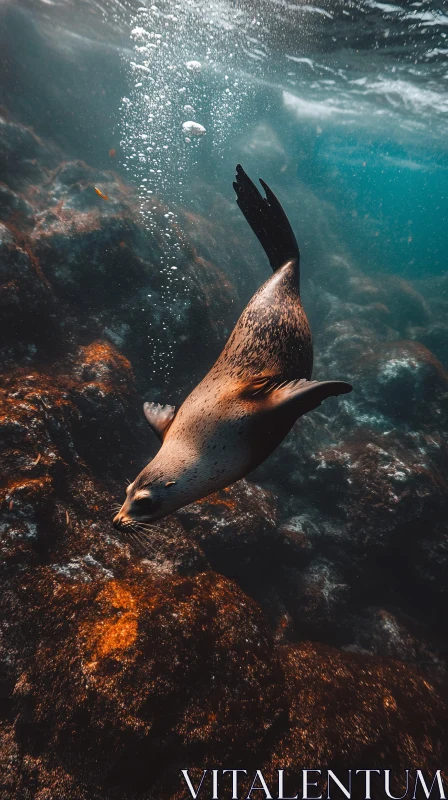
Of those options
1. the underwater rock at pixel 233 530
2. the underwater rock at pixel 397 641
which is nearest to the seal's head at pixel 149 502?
the underwater rock at pixel 233 530

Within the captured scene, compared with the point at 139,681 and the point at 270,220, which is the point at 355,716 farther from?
the point at 270,220

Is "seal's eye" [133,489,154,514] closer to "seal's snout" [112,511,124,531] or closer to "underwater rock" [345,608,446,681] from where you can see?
"seal's snout" [112,511,124,531]

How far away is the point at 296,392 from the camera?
183cm

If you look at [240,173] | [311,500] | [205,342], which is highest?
[240,173]

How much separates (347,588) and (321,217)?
23232mm

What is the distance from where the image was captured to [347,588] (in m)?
6.36

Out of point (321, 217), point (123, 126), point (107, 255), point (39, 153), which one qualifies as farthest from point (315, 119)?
point (107, 255)

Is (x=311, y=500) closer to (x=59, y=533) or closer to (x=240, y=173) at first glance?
(x=59, y=533)

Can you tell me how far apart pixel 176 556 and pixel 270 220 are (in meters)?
3.84

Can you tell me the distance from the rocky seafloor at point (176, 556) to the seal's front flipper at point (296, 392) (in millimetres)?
2479

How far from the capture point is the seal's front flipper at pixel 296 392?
1821 millimetres

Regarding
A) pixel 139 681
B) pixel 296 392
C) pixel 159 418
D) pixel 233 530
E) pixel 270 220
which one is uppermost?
pixel 270 220

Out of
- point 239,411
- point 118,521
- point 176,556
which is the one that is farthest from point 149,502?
point 176,556

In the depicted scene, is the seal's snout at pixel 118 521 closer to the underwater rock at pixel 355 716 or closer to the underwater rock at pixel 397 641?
the underwater rock at pixel 355 716
